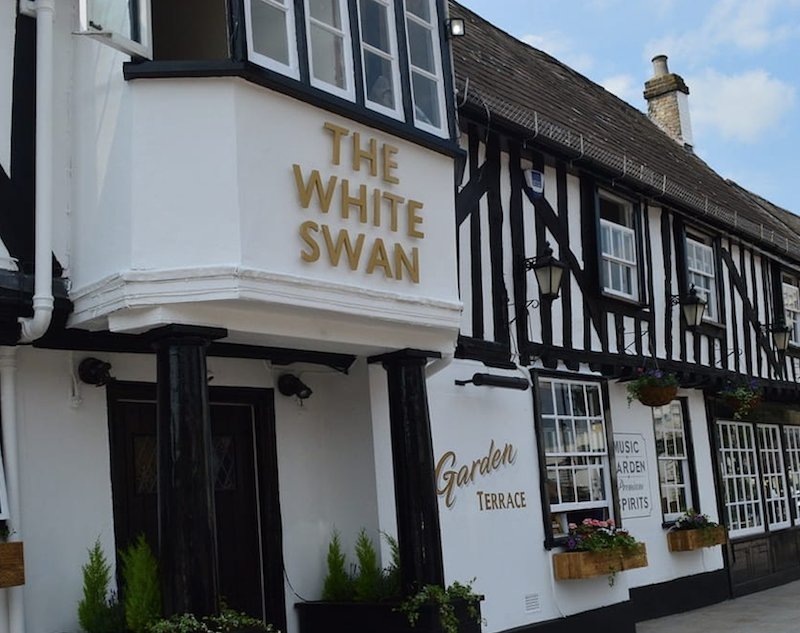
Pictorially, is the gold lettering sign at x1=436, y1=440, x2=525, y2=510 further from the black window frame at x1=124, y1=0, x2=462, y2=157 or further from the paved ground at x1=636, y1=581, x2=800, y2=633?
the paved ground at x1=636, y1=581, x2=800, y2=633

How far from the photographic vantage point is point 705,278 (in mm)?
13188

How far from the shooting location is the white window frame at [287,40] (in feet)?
20.0

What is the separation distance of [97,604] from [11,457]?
98 centimetres

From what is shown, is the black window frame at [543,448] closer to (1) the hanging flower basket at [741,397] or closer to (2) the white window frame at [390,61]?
(1) the hanging flower basket at [741,397]

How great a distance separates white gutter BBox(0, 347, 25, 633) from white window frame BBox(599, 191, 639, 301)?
663 centimetres

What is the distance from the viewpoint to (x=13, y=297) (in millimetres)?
5703

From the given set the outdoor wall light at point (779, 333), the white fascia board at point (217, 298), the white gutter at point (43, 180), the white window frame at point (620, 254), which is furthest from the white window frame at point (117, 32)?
the outdoor wall light at point (779, 333)

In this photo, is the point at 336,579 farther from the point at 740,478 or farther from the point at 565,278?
the point at 740,478

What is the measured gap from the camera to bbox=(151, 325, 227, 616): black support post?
219 inches

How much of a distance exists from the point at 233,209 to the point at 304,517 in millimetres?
2777

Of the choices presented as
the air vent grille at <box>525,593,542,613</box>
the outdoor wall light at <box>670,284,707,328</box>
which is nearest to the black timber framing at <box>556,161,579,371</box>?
the outdoor wall light at <box>670,284,707,328</box>

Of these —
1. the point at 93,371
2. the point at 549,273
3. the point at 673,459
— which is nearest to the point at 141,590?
the point at 93,371

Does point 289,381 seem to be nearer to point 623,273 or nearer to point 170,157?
point 170,157

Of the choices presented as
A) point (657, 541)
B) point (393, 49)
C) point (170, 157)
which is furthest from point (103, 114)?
point (657, 541)
